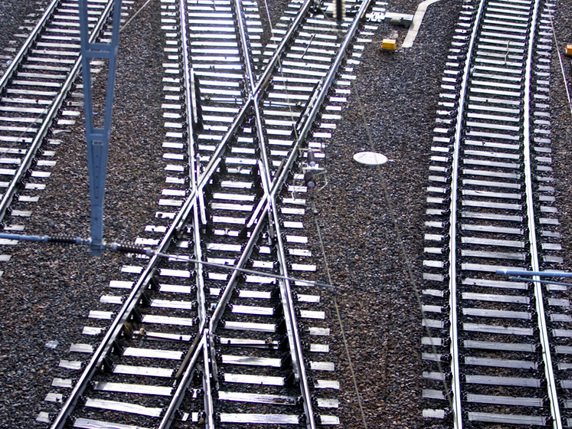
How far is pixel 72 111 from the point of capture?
635 inches

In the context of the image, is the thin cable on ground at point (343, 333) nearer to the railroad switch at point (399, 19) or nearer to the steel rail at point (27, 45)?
the steel rail at point (27, 45)

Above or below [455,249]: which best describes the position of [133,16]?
above

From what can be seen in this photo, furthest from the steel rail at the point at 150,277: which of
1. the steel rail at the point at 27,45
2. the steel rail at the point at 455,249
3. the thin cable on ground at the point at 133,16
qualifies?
the steel rail at the point at 27,45

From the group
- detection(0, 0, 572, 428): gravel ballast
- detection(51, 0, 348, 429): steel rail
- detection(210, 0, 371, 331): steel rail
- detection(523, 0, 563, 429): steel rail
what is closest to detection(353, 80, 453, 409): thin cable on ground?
detection(0, 0, 572, 428): gravel ballast

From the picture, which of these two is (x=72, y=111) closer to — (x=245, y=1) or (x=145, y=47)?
(x=145, y=47)

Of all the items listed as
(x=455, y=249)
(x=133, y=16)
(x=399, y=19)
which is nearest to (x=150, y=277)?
(x=455, y=249)

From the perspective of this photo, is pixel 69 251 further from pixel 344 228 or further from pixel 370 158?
pixel 370 158

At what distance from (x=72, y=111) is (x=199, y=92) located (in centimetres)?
205

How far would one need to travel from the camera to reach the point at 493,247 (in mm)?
13336

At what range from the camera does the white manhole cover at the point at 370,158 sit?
49.6 feet

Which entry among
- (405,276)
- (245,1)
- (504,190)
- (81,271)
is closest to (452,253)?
(405,276)

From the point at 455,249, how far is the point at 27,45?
28.8 feet

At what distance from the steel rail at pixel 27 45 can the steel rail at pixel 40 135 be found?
92 cm

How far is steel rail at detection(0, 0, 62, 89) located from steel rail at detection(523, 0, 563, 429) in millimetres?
8245
